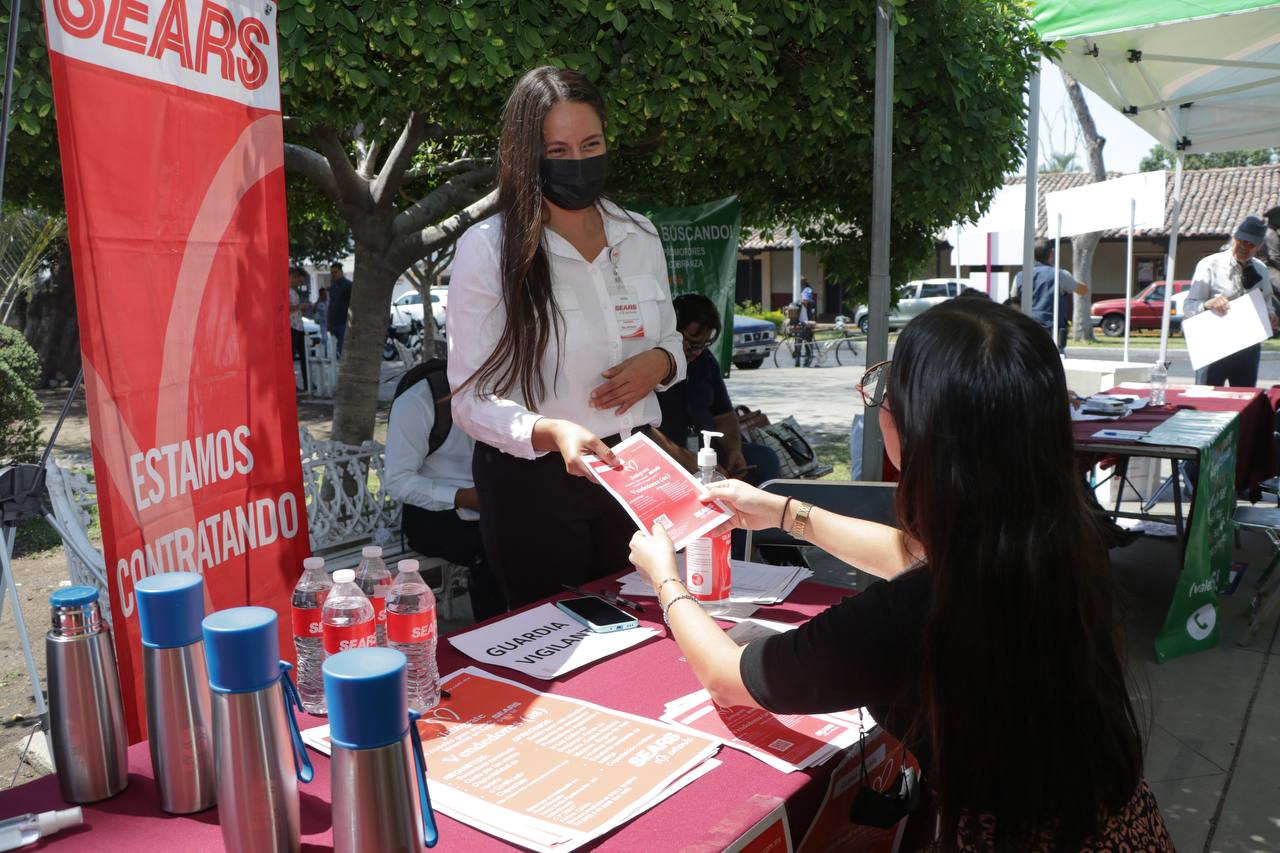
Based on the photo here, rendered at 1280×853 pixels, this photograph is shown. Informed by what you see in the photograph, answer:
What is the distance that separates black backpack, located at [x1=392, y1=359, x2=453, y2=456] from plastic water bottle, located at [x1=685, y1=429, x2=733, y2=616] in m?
2.03

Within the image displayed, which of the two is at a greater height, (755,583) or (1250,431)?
(755,583)

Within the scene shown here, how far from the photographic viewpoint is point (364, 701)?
1049mm

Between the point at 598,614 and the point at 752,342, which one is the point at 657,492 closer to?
the point at 598,614

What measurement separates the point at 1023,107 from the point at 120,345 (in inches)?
166

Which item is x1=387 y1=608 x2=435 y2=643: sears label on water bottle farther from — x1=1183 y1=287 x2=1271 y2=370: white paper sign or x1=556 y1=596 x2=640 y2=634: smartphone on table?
x1=1183 y1=287 x2=1271 y2=370: white paper sign

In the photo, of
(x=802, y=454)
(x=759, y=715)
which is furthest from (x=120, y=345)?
(x=802, y=454)

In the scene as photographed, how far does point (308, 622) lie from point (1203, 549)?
3990 millimetres

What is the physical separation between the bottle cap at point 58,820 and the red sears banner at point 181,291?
60 cm

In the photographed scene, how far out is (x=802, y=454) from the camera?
6.25 m

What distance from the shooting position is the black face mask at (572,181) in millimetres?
2375

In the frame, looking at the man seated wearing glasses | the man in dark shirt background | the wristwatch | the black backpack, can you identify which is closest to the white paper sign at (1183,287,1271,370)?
the man seated wearing glasses

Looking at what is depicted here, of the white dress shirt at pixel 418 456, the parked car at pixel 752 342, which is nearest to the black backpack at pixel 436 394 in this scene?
the white dress shirt at pixel 418 456

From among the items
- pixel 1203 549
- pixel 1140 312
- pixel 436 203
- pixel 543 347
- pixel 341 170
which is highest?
pixel 341 170

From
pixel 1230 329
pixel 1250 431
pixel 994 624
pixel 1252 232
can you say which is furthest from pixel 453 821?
pixel 1252 232
